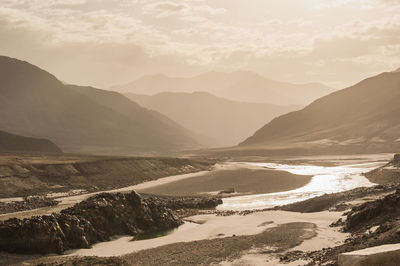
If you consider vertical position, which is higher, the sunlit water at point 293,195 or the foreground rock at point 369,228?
the foreground rock at point 369,228

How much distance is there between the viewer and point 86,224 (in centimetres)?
3422

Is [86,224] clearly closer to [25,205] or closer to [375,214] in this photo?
[375,214]

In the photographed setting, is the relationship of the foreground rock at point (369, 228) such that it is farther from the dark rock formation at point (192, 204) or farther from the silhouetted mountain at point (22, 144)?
the silhouetted mountain at point (22, 144)

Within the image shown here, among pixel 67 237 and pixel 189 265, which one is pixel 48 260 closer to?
pixel 67 237

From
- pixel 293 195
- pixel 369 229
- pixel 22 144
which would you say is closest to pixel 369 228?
pixel 369 229

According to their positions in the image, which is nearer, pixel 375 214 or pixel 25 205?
pixel 375 214

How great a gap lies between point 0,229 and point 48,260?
4864 millimetres

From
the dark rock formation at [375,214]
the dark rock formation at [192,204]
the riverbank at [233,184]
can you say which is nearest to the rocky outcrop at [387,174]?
the riverbank at [233,184]

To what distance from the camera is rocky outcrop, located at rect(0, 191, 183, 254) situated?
3011cm

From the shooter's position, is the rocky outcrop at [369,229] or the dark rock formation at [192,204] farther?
the dark rock formation at [192,204]

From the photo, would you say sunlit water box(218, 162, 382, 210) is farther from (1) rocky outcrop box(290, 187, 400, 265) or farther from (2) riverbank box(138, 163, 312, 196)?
(1) rocky outcrop box(290, 187, 400, 265)

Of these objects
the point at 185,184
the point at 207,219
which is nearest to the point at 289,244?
the point at 207,219

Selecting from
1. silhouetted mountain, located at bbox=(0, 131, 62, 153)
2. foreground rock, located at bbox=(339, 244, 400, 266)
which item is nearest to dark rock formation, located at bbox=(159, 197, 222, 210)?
foreground rock, located at bbox=(339, 244, 400, 266)

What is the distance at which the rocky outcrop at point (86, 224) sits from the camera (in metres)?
30.1
